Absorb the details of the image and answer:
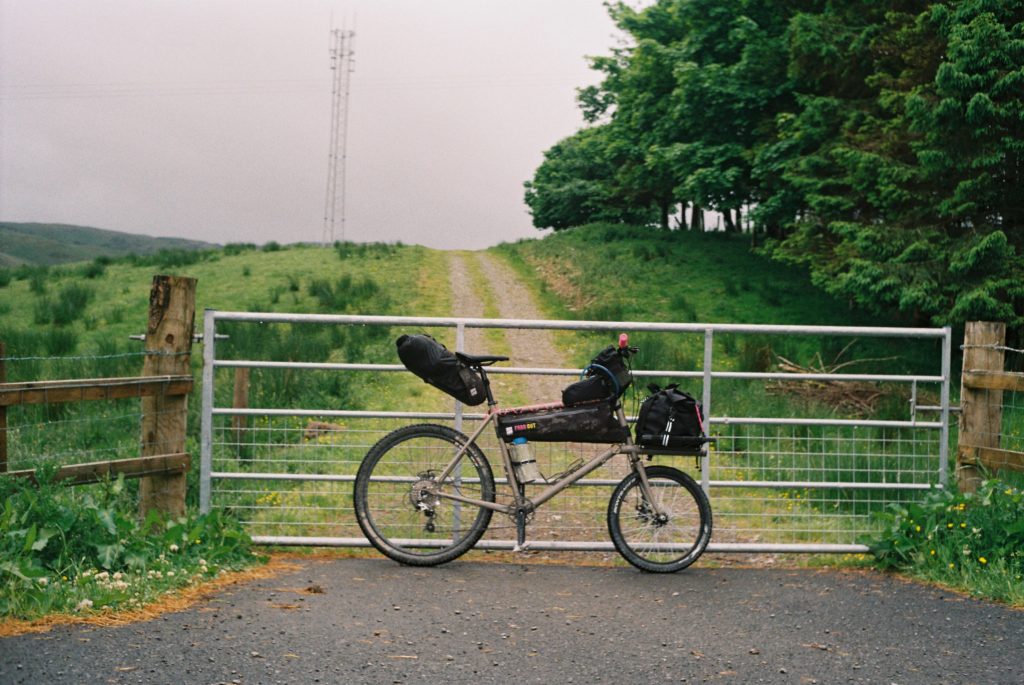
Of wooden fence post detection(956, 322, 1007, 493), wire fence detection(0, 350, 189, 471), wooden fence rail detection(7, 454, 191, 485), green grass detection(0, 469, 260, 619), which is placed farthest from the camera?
wire fence detection(0, 350, 189, 471)

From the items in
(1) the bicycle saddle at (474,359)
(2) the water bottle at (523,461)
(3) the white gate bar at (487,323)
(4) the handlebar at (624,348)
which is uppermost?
(3) the white gate bar at (487,323)

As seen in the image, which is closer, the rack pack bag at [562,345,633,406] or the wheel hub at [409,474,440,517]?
the rack pack bag at [562,345,633,406]

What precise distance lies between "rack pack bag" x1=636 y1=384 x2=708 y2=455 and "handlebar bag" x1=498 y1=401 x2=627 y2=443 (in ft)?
0.85

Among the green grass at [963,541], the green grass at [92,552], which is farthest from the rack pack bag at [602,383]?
the green grass at [92,552]

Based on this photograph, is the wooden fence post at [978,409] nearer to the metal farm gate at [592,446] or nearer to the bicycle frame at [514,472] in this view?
the metal farm gate at [592,446]

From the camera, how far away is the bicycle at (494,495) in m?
6.48

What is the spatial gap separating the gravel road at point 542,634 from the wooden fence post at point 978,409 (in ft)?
4.43

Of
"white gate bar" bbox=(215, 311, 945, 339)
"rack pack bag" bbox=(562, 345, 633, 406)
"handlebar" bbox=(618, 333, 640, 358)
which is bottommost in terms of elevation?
"rack pack bag" bbox=(562, 345, 633, 406)

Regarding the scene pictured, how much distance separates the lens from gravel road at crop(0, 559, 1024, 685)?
453 centimetres

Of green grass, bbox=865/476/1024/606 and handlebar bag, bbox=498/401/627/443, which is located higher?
handlebar bag, bbox=498/401/627/443

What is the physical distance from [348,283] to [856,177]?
1274cm

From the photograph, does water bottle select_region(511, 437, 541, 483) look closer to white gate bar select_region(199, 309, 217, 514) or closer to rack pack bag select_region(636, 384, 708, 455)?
rack pack bag select_region(636, 384, 708, 455)

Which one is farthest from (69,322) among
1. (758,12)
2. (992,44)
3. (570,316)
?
(758,12)

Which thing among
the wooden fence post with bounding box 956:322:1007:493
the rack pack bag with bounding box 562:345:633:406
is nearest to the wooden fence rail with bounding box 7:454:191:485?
the rack pack bag with bounding box 562:345:633:406
